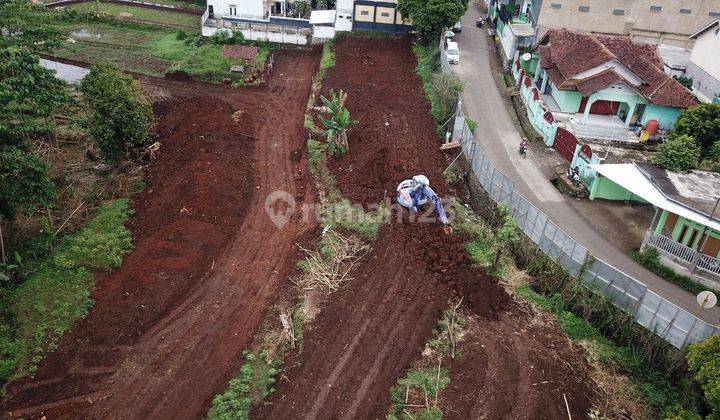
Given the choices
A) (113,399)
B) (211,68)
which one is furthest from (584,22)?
(113,399)

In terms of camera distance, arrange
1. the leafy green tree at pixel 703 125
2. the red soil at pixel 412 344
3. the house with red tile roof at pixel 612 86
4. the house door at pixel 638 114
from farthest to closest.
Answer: the house door at pixel 638 114, the house with red tile roof at pixel 612 86, the leafy green tree at pixel 703 125, the red soil at pixel 412 344

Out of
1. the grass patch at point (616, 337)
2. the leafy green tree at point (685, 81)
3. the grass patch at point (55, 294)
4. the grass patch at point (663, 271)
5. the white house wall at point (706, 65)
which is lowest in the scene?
the grass patch at point (55, 294)

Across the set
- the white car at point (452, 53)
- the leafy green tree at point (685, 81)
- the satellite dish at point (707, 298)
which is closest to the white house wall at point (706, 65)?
the leafy green tree at point (685, 81)

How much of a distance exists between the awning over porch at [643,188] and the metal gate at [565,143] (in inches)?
142

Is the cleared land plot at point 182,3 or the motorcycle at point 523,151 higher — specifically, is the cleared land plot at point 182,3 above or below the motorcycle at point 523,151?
above

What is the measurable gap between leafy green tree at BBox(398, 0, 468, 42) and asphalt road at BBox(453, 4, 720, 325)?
3446 mm

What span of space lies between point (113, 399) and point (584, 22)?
4463 cm

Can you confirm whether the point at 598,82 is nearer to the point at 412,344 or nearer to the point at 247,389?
the point at 412,344

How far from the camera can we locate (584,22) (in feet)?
153

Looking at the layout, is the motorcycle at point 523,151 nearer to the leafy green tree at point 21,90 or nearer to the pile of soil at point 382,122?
the pile of soil at point 382,122

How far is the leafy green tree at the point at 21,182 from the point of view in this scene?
23781 millimetres

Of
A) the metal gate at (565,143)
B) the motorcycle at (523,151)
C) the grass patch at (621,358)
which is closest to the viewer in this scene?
the grass patch at (621,358)

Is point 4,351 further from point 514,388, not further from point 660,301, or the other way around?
point 660,301

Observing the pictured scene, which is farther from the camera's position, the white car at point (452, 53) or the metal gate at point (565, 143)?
the white car at point (452, 53)
